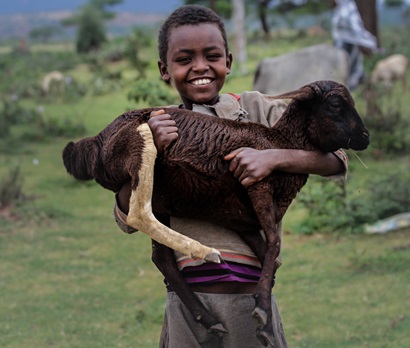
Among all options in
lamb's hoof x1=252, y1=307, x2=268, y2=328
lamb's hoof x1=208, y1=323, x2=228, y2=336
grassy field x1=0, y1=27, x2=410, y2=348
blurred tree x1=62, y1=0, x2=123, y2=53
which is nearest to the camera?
lamb's hoof x1=252, y1=307, x2=268, y2=328

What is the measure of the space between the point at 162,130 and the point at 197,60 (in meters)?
0.30

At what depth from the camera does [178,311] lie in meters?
2.38

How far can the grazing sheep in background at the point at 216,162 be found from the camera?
211cm

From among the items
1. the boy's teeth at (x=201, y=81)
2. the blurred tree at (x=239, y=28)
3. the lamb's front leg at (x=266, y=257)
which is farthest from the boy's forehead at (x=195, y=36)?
the blurred tree at (x=239, y=28)

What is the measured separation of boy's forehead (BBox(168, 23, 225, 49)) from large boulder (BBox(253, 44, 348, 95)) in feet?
23.7

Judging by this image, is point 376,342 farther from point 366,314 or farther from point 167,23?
point 167,23

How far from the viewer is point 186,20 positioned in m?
2.33

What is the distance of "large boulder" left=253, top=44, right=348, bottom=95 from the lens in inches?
380

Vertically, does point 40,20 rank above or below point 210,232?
below

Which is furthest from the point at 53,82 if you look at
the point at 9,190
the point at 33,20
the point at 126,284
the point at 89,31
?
the point at 33,20

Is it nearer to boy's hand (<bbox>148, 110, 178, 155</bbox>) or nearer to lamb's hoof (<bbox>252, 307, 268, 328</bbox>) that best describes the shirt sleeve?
boy's hand (<bbox>148, 110, 178, 155</bbox>)

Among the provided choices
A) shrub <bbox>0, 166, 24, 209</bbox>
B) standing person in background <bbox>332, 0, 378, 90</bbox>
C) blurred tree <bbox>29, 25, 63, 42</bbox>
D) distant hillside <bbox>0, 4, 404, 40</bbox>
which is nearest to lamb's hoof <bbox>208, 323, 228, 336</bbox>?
shrub <bbox>0, 166, 24, 209</bbox>

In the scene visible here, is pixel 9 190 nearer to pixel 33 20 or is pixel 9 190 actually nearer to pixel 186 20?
pixel 186 20

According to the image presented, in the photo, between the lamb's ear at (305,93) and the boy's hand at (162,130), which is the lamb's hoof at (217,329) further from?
the lamb's ear at (305,93)
